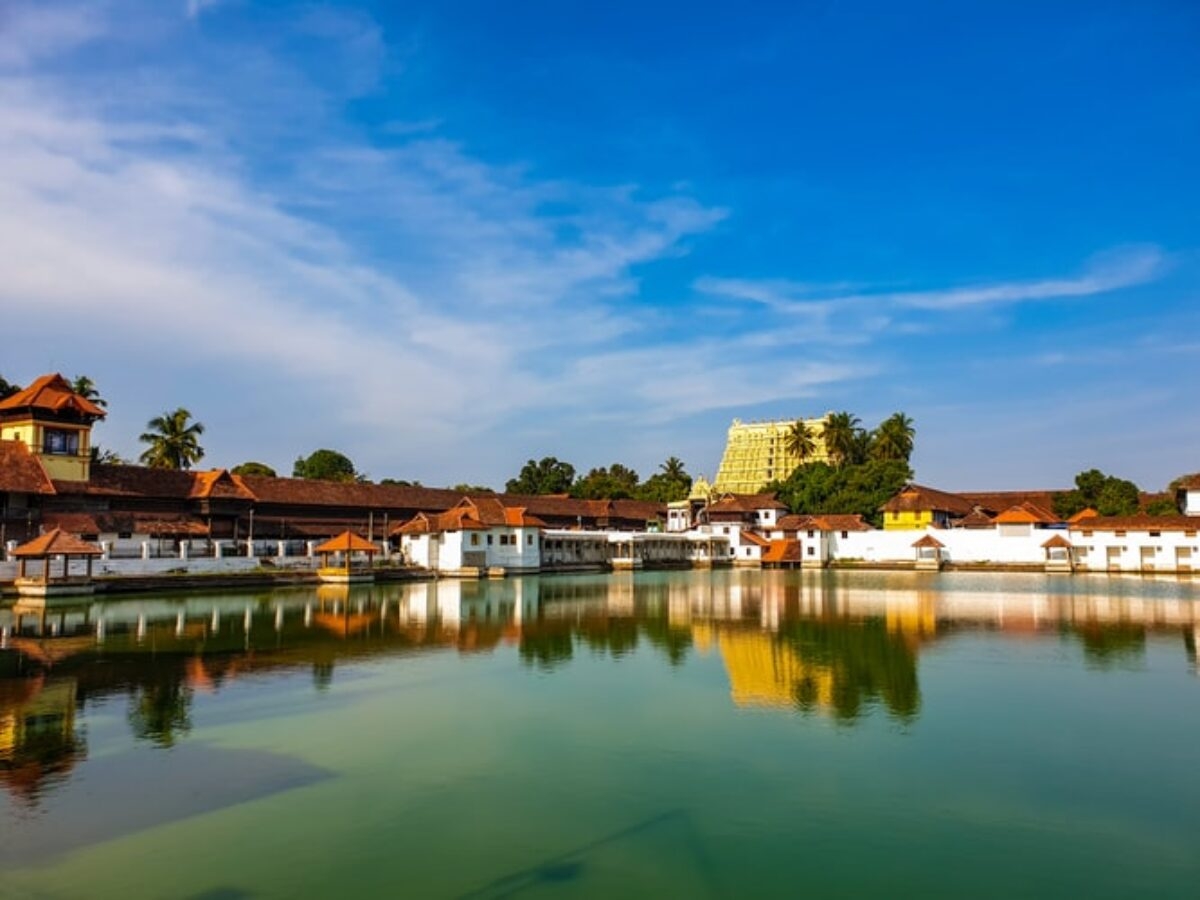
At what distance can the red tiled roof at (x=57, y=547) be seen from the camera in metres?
31.0

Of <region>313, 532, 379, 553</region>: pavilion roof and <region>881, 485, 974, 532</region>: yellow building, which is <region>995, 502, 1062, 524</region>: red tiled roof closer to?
<region>881, 485, 974, 532</region>: yellow building

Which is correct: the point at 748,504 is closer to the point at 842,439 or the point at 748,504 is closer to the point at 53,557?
the point at 842,439

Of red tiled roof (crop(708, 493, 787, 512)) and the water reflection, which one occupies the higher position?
red tiled roof (crop(708, 493, 787, 512))

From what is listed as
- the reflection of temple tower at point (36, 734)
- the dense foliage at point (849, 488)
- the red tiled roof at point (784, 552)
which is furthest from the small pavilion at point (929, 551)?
the reflection of temple tower at point (36, 734)

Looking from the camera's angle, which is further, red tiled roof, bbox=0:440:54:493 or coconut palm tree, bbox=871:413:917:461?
coconut palm tree, bbox=871:413:917:461

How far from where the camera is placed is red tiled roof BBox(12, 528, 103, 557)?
102ft

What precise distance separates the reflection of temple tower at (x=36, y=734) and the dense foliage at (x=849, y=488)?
58.0m

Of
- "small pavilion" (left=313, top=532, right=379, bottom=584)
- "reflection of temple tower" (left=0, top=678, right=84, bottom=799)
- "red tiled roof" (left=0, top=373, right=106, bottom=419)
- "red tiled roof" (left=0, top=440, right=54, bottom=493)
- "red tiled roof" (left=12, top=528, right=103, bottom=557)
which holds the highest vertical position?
"red tiled roof" (left=0, top=373, right=106, bottom=419)

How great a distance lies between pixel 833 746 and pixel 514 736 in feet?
13.9

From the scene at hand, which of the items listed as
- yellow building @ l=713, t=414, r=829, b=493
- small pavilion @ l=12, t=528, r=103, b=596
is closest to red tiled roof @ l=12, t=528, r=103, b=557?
small pavilion @ l=12, t=528, r=103, b=596

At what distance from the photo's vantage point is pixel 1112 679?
1614 cm

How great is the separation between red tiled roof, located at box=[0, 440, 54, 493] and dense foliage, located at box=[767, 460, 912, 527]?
50867mm

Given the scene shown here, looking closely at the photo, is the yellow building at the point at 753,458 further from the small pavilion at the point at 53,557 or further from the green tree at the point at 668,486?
the small pavilion at the point at 53,557

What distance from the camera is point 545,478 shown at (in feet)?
276
